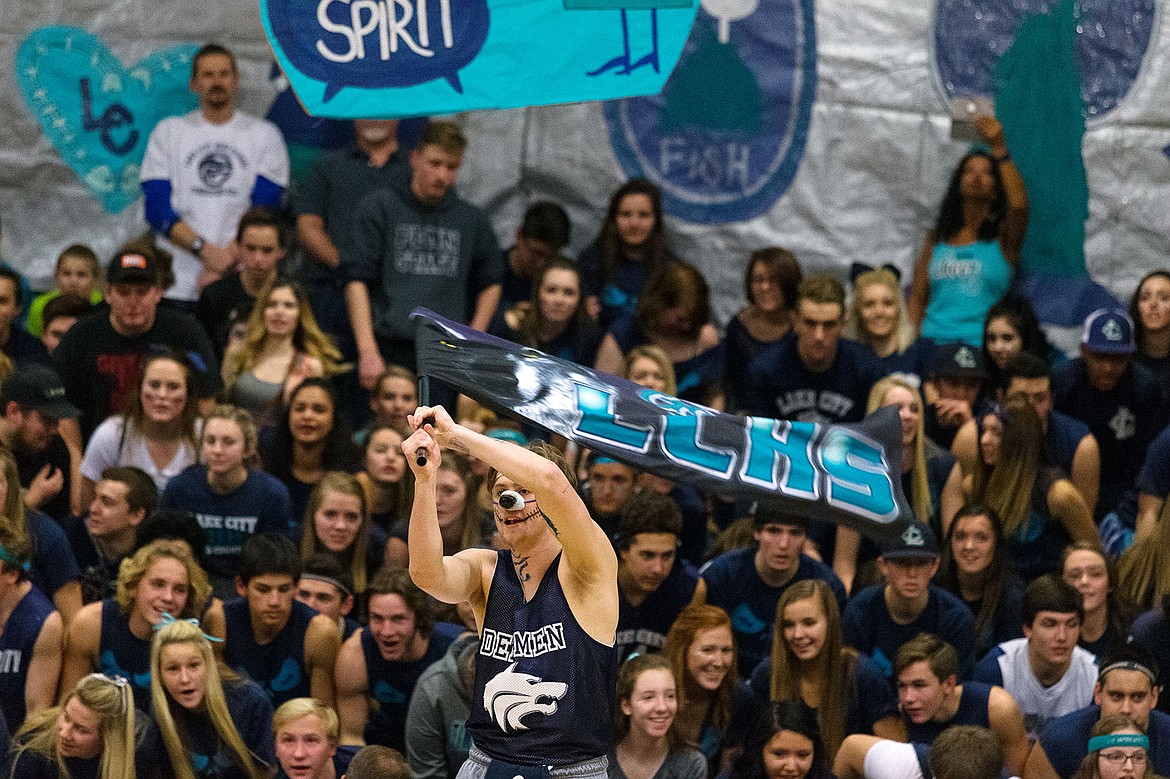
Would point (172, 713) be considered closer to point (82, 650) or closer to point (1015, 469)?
point (82, 650)

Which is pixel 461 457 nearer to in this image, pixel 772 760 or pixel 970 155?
pixel 772 760

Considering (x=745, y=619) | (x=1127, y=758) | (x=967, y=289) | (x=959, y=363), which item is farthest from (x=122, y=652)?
(x=967, y=289)

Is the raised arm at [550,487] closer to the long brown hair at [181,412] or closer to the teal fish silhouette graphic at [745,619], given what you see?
the teal fish silhouette graphic at [745,619]

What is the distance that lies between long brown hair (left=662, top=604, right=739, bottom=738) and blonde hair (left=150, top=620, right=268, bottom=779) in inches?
63.4

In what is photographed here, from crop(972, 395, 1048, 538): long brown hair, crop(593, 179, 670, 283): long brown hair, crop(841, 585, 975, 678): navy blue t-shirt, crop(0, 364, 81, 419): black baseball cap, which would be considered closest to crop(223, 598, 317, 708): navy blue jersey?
crop(0, 364, 81, 419): black baseball cap

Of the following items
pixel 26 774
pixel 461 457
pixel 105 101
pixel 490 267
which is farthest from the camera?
pixel 105 101

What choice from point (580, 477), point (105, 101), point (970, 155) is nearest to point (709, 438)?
point (580, 477)

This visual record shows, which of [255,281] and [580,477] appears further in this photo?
[255,281]

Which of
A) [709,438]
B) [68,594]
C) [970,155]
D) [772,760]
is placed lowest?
[772,760]

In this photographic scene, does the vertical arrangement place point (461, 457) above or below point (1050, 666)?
above

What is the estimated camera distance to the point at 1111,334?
9398 millimetres

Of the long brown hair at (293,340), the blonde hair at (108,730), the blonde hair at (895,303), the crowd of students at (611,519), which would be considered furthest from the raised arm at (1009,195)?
the blonde hair at (108,730)

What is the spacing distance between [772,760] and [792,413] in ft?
8.47

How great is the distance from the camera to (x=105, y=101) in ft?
36.4
